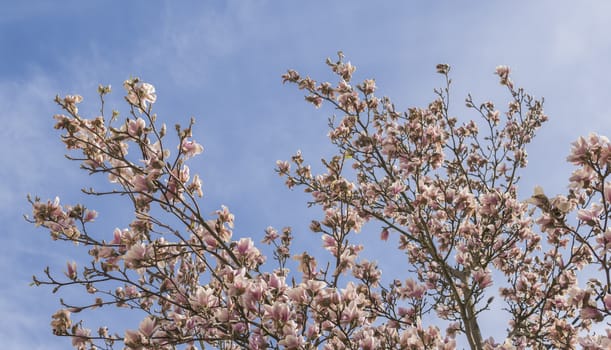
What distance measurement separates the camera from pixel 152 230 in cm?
411

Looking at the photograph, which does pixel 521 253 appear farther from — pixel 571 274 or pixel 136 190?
pixel 136 190

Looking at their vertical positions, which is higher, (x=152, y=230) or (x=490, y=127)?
(x=490, y=127)

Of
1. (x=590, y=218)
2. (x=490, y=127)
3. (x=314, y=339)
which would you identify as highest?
(x=490, y=127)

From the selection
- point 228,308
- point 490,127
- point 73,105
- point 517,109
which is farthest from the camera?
point 517,109

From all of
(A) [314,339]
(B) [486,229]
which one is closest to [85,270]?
(A) [314,339]

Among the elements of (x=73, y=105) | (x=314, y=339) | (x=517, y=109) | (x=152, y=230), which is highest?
(x=517, y=109)

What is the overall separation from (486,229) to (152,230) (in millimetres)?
4486

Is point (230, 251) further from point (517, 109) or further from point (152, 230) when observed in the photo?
point (517, 109)

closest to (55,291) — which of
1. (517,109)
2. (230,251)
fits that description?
(230,251)

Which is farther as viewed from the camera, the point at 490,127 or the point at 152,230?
the point at 490,127

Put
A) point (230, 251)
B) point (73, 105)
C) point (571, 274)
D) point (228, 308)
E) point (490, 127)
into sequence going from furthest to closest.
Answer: point (490, 127), point (571, 274), point (73, 105), point (230, 251), point (228, 308)

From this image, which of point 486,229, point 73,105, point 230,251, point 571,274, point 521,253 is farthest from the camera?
point 521,253

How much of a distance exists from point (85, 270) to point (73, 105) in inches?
56.3

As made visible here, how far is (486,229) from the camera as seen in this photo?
660cm
